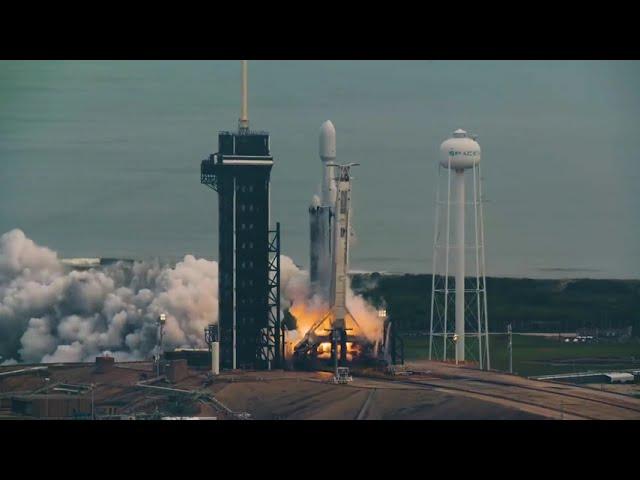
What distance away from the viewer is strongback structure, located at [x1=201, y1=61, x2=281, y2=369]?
614ft

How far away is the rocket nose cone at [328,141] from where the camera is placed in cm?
19750

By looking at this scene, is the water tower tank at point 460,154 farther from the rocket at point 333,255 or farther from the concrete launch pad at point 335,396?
the concrete launch pad at point 335,396

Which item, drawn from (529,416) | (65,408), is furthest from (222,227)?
(529,416)

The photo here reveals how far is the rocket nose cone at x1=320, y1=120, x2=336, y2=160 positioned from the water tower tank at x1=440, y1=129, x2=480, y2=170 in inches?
440

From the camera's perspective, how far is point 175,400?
177 m

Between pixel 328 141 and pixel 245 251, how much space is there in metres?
16.2

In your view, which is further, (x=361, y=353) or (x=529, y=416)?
(x=361, y=353)

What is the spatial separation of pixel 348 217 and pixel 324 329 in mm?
11180

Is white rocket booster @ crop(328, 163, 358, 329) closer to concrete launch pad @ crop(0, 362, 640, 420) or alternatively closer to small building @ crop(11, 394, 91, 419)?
concrete launch pad @ crop(0, 362, 640, 420)

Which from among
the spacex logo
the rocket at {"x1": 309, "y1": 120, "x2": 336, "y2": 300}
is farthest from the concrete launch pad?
the spacex logo

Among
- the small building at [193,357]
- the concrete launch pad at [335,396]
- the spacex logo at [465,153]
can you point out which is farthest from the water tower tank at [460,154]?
the small building at [193,357]
